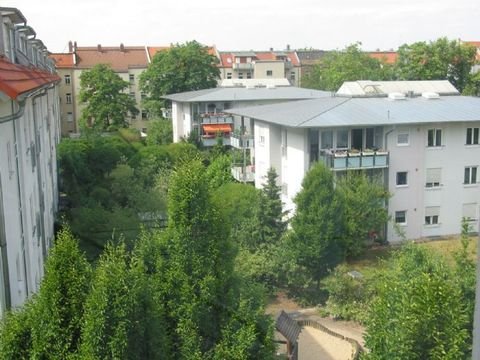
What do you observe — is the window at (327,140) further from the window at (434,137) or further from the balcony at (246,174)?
the balcony at (246,174)

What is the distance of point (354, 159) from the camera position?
53.3 feet

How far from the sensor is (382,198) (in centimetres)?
1593

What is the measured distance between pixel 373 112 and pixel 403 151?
4.52ft

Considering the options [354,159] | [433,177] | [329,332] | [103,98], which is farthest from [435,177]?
[103,98]

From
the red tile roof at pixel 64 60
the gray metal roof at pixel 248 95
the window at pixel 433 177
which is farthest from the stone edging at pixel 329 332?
the red tile roof at pixel 64 60

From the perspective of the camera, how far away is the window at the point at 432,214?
17.5 meters

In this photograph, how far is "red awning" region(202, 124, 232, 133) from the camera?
2647 cm

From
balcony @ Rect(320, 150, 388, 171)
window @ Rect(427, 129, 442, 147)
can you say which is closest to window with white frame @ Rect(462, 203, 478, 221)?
window @ Rect(427, 129, 442, 147)

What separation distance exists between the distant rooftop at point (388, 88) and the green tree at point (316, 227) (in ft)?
24.1

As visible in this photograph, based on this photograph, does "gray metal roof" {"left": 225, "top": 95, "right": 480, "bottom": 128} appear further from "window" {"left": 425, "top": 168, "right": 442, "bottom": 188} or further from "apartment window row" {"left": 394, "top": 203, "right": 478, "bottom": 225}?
"apartment window row" {"left": 394, "top": 203, "right": 478, "bottom": 225}

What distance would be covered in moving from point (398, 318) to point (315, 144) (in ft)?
35.9

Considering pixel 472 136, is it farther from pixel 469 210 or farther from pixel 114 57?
pixel 114 57

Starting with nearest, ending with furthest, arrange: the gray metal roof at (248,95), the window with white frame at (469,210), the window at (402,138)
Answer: the window at (402,138)
the window with white frame at (469,210)
the gray metal roof at (248,95)

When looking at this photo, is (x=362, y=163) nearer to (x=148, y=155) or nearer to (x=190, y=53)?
(x=148, y=155)
